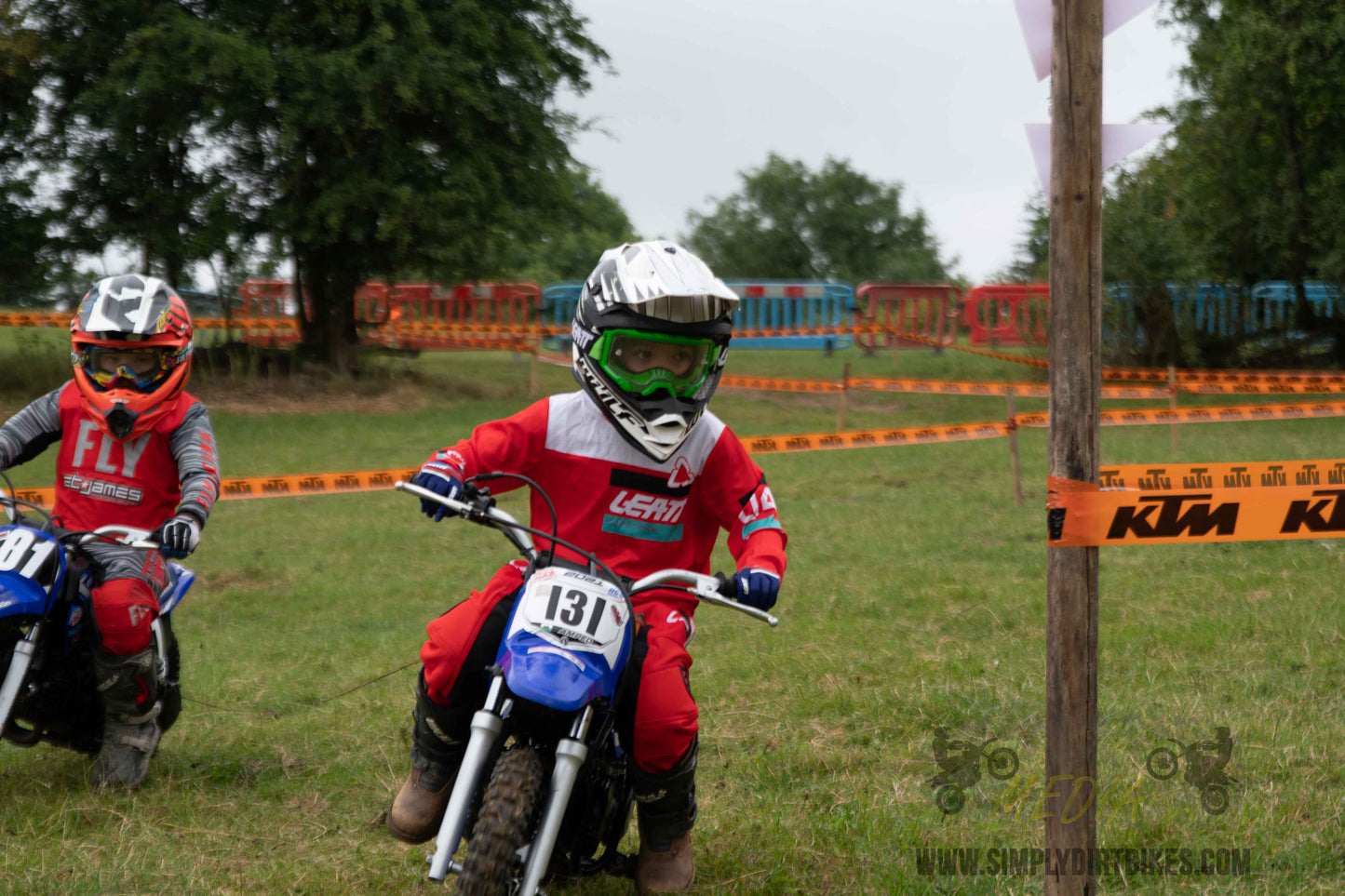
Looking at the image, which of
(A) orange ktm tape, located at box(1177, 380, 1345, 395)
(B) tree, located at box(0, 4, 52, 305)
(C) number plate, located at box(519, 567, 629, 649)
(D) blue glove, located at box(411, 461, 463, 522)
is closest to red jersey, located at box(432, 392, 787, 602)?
(D) blue glove, located at box(411, 461, 463, 522)

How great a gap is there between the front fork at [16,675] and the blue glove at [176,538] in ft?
1.94

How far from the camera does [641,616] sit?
407cm

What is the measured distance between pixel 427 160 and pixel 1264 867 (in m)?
20.3

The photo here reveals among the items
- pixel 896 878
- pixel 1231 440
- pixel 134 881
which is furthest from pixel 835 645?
pixel 1231 440

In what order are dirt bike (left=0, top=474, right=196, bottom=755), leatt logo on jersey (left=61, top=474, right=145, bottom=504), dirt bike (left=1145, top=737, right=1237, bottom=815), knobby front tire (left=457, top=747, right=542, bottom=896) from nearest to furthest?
knobby front tire (left=457, top=747, right=542, bottom=896), dirt bike (left=1145, top=737, right=1237, bottom=815), dirt bike (left=0, top=474, right=196, bottom=755), leatt logo on jersey (left=61, top=474, right=145, bottom=504)

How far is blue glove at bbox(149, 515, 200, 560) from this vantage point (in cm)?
498

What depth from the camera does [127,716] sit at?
17.9 ft

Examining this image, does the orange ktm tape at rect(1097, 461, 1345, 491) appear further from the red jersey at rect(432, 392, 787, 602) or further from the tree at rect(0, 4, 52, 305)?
the tree at rect(0, 4, 52, 305)

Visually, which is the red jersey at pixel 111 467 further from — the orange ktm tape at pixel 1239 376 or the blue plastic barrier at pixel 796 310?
the blue plastic barrier at pixel 796 310

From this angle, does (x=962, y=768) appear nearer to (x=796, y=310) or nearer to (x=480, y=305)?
(x=480, y=305)

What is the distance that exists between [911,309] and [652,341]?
25571 millimetres

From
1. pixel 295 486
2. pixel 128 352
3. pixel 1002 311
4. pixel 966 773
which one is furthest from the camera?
pixel 1002 311

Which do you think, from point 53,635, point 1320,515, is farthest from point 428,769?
point 1320,515

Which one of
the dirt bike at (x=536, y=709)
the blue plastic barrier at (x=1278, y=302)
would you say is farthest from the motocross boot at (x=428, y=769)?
the blue plastic barrier at (x=1278, y=302)
